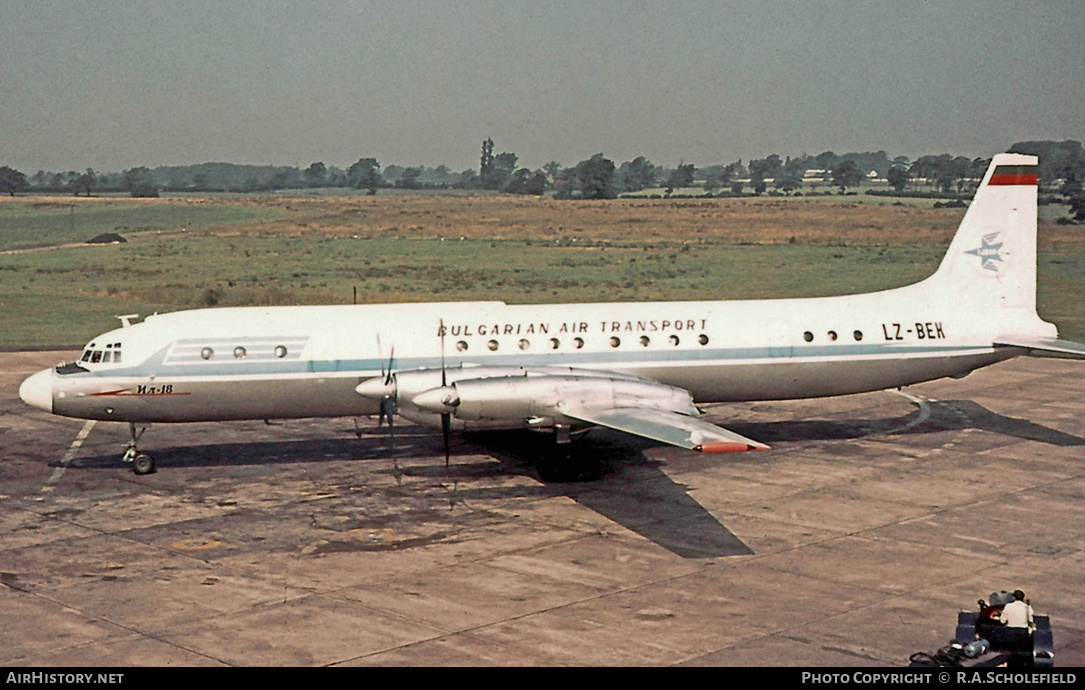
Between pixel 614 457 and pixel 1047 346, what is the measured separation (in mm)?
10526

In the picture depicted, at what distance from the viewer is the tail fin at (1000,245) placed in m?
28.3

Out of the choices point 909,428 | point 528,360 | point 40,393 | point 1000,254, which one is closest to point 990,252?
point 1000,254

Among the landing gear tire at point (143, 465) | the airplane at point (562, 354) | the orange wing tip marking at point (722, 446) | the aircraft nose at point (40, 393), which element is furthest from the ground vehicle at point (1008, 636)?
the aircraft nose at point (40, 393)

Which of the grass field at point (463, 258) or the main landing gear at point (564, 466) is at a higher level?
the grass field at point (463, 258)

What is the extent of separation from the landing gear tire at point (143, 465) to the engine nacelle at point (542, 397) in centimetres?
692

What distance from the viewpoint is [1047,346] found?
26.7 m

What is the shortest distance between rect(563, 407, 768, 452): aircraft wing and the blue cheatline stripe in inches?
121

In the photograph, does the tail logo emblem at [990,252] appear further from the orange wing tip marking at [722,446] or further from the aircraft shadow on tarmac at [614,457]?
the orange wing tip marking at [722,446]

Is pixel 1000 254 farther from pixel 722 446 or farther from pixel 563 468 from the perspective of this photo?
pixel 722 446

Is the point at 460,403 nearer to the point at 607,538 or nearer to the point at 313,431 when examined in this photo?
the point at 607,538

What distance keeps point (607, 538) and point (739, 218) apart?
99659 mm

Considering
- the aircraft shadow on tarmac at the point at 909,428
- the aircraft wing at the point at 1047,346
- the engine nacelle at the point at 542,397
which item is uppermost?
the aircraft wing at the point at 1047,346

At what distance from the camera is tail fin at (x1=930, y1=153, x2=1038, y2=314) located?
28.3 metres

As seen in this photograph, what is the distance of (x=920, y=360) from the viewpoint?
89.4 ft
